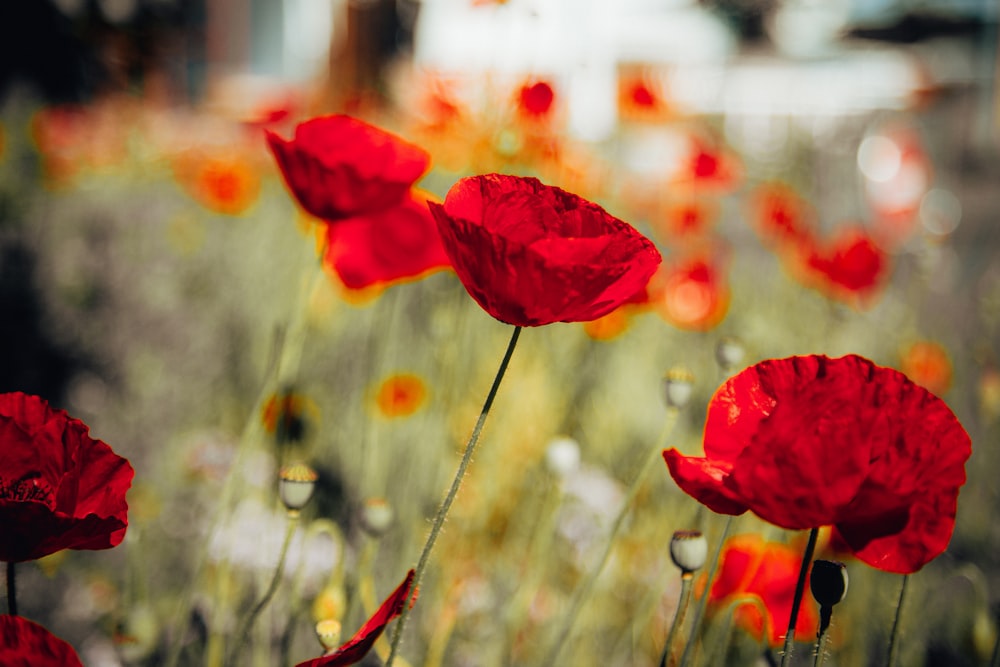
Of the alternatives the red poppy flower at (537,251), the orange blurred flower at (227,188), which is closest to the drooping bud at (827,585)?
the red poppy flower at (537,251)

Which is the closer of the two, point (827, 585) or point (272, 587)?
point (827, 585)

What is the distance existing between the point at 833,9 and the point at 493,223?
16.6 metres

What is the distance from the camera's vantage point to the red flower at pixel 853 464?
522 millimetres

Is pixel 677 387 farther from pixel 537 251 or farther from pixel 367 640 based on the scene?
pixel 367 640

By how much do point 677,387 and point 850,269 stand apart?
1240 millimetres

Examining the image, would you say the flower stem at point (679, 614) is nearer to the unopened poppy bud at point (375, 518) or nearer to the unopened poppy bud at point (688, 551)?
the unopened poppy bud at point (688, 551)

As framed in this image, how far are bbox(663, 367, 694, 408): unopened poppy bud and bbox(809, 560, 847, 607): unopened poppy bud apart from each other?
10.1 inches

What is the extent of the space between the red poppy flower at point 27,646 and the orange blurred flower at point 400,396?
1026 millimetres

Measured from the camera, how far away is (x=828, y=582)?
1.81ft

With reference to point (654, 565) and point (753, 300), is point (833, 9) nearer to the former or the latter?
point (753, 300)

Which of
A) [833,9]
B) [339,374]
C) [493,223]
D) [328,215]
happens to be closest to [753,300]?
[339,374]

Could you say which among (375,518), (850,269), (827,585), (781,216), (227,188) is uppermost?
(827,585)

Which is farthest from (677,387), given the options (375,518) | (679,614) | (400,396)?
(400,396)

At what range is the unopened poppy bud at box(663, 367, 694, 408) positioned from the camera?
31.4 inches
